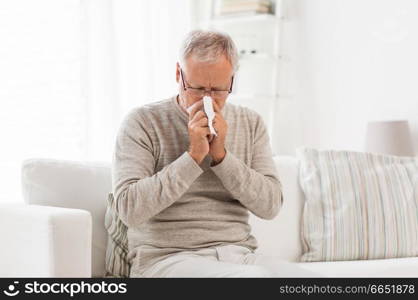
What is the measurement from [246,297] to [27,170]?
886 mm

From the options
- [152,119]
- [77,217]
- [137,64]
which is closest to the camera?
[77,217]

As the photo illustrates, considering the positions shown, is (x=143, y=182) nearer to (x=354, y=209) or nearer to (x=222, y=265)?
(x=222, y=265)

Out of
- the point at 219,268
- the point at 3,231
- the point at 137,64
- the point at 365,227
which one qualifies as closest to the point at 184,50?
the point at 219,268

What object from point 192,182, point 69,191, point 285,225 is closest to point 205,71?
point 192,182

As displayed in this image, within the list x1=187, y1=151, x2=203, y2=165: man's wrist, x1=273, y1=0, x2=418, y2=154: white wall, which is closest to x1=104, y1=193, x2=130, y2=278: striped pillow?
x1=187, y1=151, x2=203, y2=165: man's wrist

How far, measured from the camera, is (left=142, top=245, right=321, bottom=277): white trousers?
1.73 m

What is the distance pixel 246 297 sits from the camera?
165cm

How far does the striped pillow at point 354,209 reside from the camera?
2500mm

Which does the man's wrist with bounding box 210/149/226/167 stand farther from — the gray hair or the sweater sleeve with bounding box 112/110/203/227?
the gray hair

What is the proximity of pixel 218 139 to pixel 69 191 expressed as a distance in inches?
21.7

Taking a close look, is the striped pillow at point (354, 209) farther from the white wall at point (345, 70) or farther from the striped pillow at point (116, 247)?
the white wall at point (345, 70)

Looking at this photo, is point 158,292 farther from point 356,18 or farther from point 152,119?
point 356,18

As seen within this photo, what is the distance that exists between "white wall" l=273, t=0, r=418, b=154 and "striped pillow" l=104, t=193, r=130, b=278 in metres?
1.96

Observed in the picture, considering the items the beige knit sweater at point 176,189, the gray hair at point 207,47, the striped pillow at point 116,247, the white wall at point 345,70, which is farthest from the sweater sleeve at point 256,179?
the white wall at point 345,70
